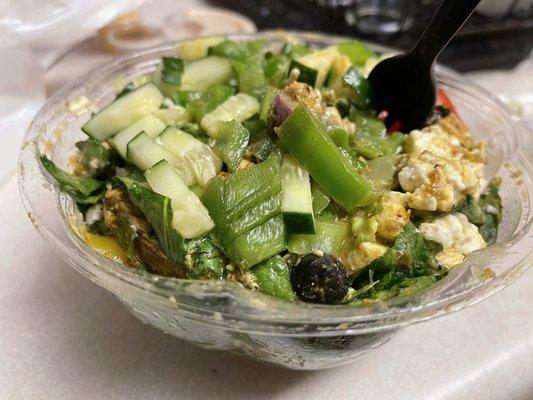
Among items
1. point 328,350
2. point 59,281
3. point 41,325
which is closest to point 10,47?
point 59,281

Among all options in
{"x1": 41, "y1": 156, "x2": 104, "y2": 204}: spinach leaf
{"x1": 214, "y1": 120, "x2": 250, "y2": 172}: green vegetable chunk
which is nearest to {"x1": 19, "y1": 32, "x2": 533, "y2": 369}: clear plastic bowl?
{"x1": 41, "y1": 156, "x2": 104, "y2": 204}: spinach leaf

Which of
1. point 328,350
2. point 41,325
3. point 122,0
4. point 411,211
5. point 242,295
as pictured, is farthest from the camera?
point 122,0

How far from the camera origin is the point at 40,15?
6.86 feet

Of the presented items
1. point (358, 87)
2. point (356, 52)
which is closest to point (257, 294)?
point (358, 87)

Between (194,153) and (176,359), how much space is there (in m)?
0.50

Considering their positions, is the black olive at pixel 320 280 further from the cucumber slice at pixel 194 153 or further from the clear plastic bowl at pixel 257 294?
the cucumber slice at pixel 194 153

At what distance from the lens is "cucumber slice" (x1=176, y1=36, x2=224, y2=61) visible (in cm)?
172

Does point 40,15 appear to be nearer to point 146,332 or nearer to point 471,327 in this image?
point 146,332

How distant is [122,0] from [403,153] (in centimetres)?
132

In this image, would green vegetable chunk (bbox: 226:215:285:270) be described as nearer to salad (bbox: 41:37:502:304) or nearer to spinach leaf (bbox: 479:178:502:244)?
salad (bbox: 41:37:502:304)

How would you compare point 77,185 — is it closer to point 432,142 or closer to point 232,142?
point 232,142

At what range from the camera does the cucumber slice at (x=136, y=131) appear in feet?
4.44

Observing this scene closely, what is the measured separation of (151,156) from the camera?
1.27 meters

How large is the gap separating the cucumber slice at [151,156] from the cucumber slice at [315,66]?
16.3 inches
